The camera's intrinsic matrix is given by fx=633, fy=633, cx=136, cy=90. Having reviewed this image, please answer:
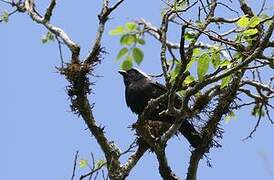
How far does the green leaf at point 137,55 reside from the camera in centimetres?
360

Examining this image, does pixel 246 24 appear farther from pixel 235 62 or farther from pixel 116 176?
pixel 116 176

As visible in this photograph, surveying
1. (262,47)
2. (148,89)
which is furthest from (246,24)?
(148,89)

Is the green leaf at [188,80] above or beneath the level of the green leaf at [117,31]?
above

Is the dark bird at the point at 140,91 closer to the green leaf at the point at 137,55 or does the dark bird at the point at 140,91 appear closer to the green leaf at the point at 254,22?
the green leaf at the point at 254,22

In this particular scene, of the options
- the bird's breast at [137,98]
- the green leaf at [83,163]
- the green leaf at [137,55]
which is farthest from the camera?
the bird's breast at [137,98]

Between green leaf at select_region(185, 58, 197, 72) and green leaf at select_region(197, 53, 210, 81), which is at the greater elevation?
green leaf at select_region(185, 58, 197, 72)

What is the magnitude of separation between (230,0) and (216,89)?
0.86 m

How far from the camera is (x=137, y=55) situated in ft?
11.8

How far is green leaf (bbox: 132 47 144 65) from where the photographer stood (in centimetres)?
360

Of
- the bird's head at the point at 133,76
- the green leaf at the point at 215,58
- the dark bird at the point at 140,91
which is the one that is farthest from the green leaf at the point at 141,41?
the bird's head at the point at 133,76

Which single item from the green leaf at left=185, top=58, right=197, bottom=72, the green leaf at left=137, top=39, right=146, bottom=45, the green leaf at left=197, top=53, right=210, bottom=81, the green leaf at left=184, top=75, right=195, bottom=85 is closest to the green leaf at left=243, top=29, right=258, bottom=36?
the green leaf at left=185, top=58, right=197, bottom=72

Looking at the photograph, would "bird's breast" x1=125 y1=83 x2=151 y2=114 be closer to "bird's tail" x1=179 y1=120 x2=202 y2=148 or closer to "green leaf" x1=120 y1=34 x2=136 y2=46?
"bird's tail" x1=179 y1=120 x2=202 y2=148

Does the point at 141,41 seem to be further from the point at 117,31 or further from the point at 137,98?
the point at 137,98


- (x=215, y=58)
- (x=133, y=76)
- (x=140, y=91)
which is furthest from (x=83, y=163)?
(x=215, y=58)
